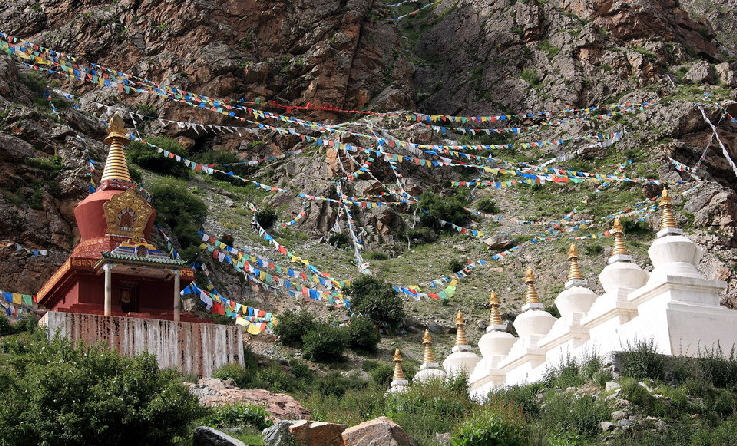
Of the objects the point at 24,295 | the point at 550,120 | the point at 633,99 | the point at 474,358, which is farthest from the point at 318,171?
the point at 474,358

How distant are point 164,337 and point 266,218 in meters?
20.5

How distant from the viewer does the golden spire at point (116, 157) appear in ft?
115

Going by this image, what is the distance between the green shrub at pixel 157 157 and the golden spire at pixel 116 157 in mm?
16311

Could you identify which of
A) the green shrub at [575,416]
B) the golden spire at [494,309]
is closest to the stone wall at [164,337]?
the golden spire at [494,309]

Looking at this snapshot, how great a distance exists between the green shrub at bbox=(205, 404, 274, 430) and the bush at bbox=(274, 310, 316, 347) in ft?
49.1

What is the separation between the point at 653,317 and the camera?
67.5 feet

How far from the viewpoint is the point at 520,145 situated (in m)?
58.6

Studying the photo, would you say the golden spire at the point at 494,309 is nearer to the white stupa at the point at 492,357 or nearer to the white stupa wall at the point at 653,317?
the white stupa at the point at 492,357

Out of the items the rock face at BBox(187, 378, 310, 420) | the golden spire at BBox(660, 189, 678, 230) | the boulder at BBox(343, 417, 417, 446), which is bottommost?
the boulder at BBox(343, 417, 417, 446)

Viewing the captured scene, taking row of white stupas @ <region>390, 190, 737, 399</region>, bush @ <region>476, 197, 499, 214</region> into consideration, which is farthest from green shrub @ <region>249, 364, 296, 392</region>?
bush @ <region>476, 197, 499, 214</region>

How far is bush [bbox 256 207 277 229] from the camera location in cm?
4969

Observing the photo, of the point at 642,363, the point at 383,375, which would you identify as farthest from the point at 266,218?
the point at 642,363

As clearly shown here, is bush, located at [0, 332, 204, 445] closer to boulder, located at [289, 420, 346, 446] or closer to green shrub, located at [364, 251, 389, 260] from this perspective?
boulder, located at [289, 420, 346, 446]

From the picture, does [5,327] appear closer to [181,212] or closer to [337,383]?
[337,383]
